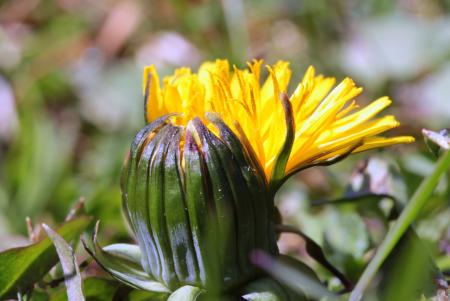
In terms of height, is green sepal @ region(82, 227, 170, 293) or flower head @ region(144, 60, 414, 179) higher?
flower head @ region(144, 60, 414, 179)

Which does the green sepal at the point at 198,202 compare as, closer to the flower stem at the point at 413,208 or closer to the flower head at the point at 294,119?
the flower head at the point at 294,119

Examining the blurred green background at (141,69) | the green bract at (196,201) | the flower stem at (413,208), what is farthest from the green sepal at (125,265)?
the blurred green background at (141,69)

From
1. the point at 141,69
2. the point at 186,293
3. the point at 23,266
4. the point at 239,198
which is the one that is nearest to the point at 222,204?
the point at 239,198

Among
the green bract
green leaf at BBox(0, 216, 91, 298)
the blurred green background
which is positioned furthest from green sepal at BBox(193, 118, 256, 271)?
the blurred green background

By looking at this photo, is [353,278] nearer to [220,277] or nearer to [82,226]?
[220,277]

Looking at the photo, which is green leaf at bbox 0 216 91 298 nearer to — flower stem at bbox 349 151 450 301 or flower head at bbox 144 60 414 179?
flower head at bbox 144 60 414 179

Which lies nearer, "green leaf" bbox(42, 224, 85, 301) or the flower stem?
the flower stem
